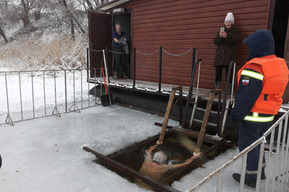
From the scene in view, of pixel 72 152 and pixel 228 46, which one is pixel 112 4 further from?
pixel 72 152

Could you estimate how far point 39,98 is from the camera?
8953 millimetres

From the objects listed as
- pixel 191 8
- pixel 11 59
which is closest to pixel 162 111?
pixel 191 8

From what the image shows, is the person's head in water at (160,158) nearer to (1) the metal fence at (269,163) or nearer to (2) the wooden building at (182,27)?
(1) the metal fence at (269,163)

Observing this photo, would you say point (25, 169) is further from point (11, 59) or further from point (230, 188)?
point (11, 59)

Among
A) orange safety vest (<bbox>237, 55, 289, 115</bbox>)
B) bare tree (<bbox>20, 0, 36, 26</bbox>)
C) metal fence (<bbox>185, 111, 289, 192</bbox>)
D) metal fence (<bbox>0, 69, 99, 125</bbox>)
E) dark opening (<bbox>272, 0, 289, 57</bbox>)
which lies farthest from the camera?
bare tree (<bbox>20, 0, 36, 26</bbox>)

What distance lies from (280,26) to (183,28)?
296 centimetres

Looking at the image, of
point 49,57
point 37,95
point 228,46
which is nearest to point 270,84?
point 228,46

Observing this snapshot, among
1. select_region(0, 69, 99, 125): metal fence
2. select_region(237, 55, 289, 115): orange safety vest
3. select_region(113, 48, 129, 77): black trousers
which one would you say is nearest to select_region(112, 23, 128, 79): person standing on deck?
select_region(113, 48, 129, 77): black trousers

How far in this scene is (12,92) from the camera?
31.9 ft

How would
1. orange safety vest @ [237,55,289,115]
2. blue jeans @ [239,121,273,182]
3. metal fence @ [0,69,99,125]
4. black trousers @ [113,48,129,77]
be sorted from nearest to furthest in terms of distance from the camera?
orange safety vest @ [237,55,289,115], blue jeans @ [239,121,273,182], metal fence @ [0,69,99,125], black trousers @ [113,48,129,77]

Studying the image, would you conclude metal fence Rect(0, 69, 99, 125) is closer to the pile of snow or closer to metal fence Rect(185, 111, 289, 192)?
the pile of snow

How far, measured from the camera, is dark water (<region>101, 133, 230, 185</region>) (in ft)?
11.8

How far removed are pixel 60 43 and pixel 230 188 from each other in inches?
556

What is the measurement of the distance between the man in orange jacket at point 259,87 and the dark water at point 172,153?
3.60 ft
